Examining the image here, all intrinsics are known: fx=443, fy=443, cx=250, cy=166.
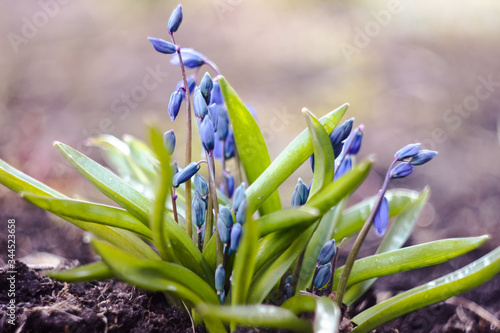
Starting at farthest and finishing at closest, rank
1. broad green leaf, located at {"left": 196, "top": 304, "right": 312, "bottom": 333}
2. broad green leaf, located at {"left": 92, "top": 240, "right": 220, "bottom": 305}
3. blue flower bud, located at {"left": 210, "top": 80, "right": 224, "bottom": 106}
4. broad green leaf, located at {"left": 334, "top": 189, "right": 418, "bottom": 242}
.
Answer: broad green leaf, located at {"left": 334, "top": 189, "right": 418, "bottom": 242} < blue flower bud, located at {"left": 210, "top": 80, "right": 224, "bottom": 106} < broad green leaf, located at {"left": 92, "top": 240, "right": 220, "bottom": 305} < broad green leaf, located at {"left": 196, "top": 304, "right": 312, "bottom": 333}

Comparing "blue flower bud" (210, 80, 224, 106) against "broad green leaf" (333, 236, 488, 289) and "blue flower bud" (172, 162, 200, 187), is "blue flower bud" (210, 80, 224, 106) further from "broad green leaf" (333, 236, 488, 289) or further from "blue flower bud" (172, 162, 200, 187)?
"broad green leaf" (333, 236, 488, 289)

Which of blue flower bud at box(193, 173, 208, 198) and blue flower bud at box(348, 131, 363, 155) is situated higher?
blue flower bud at box(348, 131, 363, 155)

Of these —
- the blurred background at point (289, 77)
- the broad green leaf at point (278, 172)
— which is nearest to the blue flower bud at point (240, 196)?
the broad green leaf at point (278, 172)

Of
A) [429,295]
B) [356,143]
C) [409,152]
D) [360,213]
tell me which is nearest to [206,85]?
[356,143]

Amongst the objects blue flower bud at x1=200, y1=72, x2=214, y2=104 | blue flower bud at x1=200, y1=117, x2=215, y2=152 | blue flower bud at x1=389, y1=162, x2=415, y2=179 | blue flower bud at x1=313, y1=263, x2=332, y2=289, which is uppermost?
blue flower bud at x1=200, y1=72, x2=214, y2=104

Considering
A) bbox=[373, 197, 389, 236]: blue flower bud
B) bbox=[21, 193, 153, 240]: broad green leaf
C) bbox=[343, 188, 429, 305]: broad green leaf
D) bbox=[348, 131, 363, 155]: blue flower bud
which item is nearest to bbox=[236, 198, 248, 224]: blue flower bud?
bbox=[21, 193, 153, 240]: broad green leaf

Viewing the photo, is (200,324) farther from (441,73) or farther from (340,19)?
(340,19)

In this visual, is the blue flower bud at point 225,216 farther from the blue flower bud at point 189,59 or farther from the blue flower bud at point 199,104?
the blue flower bud at point 189,59
